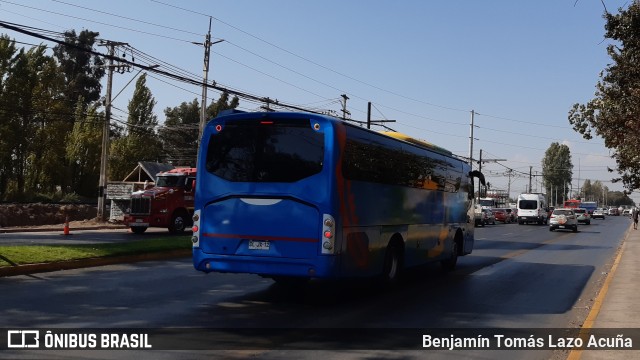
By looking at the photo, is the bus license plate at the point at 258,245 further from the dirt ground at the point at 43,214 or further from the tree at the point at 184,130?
the tree at the point at 184,130

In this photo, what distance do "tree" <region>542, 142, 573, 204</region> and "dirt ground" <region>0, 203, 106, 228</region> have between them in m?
130

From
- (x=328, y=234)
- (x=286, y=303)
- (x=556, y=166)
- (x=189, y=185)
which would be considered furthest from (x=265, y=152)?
(x=556, y=166)

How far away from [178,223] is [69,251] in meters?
13.4

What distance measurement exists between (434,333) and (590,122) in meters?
11.4

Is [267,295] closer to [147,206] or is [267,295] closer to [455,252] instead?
[455,252]

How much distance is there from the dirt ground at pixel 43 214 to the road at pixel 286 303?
25.6 meters

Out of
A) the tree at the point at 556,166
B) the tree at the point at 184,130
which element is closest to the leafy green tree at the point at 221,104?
the tree at the point at 184,130

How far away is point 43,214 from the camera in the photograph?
40.6m

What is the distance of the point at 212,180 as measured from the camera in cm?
1059

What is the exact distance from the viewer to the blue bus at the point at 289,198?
9.85 metres

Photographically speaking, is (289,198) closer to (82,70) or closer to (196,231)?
(196,231)

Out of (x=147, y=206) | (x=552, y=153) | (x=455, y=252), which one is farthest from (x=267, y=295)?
(x=552, y=153)

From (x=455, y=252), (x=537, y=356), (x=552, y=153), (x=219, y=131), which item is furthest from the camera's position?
Result: (x=552, y=153)

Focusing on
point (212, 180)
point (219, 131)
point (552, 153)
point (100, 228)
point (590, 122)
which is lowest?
point (100, 228)
